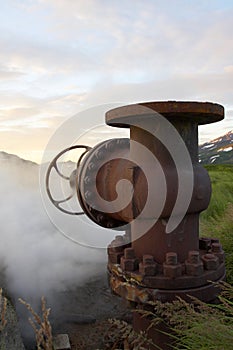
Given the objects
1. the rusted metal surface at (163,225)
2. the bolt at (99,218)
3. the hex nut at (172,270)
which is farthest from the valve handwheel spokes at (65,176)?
the hex nut at (172,270)

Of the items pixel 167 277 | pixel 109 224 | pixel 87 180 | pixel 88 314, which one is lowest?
pixel 88 314

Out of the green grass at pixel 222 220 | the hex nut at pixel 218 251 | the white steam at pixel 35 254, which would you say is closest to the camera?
the hex nut at pixel 218 251

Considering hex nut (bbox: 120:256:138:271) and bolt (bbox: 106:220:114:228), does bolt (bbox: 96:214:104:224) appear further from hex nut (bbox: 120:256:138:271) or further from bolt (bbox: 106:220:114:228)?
hex nut (bbox: 120:256:138:271)

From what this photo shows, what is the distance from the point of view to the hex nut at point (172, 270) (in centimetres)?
176

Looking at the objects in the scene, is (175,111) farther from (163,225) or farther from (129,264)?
(129,264)

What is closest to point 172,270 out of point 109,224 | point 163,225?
point 163,225

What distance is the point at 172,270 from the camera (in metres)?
1.76

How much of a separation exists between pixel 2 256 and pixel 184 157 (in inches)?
Result: 84.4

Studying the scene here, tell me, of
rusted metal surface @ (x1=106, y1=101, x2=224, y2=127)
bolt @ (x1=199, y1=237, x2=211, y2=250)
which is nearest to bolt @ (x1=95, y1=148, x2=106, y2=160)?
rusted metal surface @ (x1=106, y1=101, x2=224, y2=127)

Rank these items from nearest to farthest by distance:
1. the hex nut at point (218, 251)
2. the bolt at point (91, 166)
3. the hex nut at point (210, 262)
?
1. the hex nut at point (210, 262)
2. the hex nut at point (218, 251)
3. the bolt at point (91, 166)

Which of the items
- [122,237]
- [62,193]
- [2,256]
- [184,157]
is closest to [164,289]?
[122,237]

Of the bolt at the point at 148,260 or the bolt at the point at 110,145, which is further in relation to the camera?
the bolt at the point at 110,145

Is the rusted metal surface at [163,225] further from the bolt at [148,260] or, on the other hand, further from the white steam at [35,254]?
the white steam at [35,254]

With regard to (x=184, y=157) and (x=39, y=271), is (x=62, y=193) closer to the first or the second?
(x=39, y=271)
